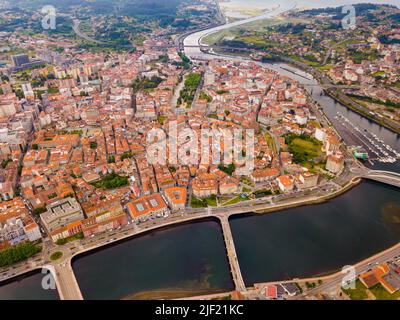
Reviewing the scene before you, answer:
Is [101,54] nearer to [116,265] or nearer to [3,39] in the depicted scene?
[3,39]

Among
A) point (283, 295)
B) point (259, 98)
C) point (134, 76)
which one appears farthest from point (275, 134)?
point (134, 76)

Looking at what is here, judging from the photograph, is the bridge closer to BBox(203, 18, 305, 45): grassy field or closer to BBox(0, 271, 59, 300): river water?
BBox(0, 271, 59, 300): river water

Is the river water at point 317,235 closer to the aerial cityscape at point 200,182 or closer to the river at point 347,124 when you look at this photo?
the aerial cityscape at point 200,182

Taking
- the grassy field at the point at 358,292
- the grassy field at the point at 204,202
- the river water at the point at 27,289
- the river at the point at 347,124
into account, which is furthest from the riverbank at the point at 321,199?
the river water at the point at 27,289

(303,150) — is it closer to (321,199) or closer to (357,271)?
(321,199)

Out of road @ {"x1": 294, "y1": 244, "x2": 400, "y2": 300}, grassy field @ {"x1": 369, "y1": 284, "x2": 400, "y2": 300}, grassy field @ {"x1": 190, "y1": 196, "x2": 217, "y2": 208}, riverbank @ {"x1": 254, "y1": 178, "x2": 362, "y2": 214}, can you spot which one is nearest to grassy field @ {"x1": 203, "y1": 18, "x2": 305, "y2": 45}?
riverbank @ {"x1": 254, "y1": 178, "x2": 362, "y2": 214}

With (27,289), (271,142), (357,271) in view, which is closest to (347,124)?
(271,142)
